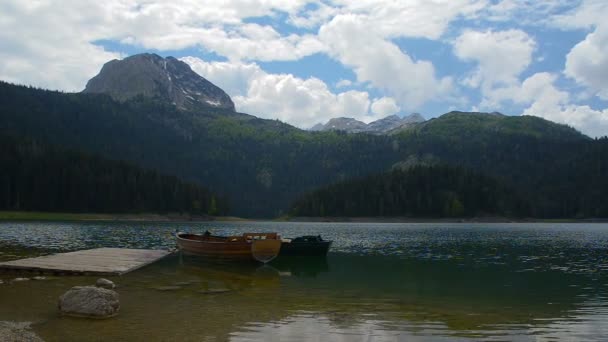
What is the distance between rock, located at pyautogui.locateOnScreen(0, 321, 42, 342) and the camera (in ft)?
57.3

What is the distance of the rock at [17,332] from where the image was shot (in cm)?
1746

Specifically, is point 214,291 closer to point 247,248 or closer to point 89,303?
point 89,303

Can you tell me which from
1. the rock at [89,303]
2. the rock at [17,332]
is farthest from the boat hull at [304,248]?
the rock at [17,332]

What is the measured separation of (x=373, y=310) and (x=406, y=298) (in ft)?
15.8

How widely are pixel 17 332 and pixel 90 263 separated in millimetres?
23436

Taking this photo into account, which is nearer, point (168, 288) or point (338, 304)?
point (338, 304)

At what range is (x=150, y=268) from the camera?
43.8 metres

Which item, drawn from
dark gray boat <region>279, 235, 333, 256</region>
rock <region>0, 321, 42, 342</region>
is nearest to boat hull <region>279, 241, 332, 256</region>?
dark gray boat <region>279, 235, 333, 256</region>

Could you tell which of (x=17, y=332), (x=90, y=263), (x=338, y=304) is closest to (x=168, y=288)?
(x=338, y=304)

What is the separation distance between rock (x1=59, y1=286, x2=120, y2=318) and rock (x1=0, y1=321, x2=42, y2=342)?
193 cm

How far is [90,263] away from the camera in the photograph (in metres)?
41.1

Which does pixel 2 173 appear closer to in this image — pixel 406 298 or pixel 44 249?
pixel 44 249

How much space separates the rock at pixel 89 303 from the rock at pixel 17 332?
6.32 feet

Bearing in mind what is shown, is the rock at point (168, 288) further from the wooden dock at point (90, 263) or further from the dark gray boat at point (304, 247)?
the dark gray boat at point (304, 247)
